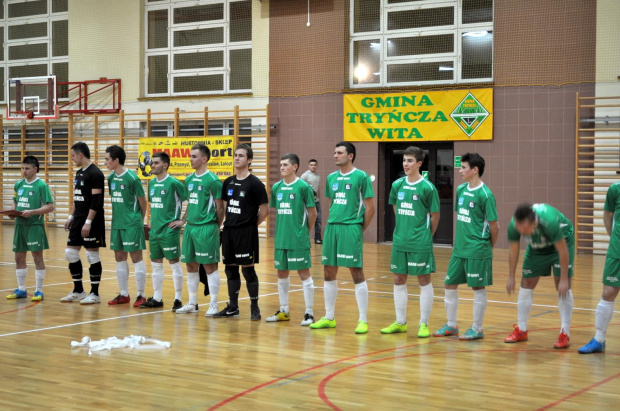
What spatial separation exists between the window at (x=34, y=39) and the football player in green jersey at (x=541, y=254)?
17241 mm

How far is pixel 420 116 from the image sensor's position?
53.9ft

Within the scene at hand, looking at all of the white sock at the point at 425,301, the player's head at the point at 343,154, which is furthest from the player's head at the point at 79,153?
the white sock at the point at 425,301

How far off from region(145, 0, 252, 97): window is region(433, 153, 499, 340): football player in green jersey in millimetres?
12602

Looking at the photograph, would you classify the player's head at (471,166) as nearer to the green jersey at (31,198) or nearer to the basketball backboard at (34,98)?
the green jersey at (31,198)

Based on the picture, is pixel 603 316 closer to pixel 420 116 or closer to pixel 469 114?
pixel 469 114

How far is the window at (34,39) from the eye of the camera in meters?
21.2

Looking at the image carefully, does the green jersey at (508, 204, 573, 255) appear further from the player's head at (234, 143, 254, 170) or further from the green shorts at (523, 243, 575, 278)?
the player's head at (234, 143, 254, 170)

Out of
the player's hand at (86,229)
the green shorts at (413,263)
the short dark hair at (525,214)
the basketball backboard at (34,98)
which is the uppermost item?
the basketball backboard at (34,98)

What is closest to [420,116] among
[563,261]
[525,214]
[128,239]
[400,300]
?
[128,239]

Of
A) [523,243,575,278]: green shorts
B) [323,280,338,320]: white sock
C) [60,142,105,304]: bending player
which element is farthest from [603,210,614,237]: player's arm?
[60,142,105,304]: bending player

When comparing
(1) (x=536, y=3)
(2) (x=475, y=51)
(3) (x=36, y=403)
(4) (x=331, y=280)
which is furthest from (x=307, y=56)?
(3) (x=36, y=403)

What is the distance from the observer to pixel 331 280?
742 centimetres

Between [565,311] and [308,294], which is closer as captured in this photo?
[565,311]

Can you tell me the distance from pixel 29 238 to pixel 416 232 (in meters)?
4.84
